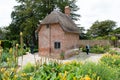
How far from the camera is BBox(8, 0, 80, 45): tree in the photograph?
43.7 metres

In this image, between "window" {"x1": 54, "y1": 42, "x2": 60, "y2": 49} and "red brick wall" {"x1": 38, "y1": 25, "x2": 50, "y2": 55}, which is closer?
"window" {"x1": 54, "y1": 42, "x2": 60, "y2": 49}

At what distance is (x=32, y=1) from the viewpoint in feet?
148

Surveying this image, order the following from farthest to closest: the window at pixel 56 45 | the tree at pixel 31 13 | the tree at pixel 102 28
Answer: the tree at pixel 102 28 → the tree at pixel 31 13 → the window at pixel 56 45

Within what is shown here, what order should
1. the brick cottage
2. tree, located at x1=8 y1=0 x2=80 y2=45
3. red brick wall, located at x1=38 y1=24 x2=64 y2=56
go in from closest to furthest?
the brick cottage, red brick wall, located at x1=38 y1=24 x2=64 y2=56, tree, located at x1=8 y1=0 x2=80 y2=45

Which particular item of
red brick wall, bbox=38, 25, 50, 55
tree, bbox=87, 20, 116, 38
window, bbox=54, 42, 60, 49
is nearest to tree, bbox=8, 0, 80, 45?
red brick wall, bbox=38, 25, 50, 55

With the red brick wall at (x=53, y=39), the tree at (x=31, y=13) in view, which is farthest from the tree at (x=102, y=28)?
the red brick wall at (x=53, y=39)

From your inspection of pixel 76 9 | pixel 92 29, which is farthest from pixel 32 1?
pixel 92 29

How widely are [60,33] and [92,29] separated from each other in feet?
132

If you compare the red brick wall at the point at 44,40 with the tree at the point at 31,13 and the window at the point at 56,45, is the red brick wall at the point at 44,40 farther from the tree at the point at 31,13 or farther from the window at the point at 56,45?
the tree at the point at 31,13

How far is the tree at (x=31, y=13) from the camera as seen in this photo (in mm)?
43694

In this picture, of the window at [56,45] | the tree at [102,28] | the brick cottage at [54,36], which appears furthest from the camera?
the tree at [102,28]

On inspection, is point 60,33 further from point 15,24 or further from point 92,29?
point 92,29

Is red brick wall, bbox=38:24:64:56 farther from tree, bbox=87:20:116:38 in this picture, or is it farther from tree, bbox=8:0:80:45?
tree, bbox=87:20:116:38

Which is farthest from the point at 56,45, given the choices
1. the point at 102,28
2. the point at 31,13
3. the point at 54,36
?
the point at 102,28
